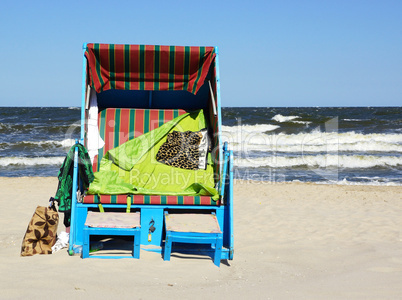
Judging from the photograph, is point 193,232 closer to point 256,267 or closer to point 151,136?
point 256,267

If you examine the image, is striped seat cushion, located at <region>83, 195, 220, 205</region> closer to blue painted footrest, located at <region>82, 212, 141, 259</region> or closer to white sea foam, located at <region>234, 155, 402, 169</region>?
blue painted footrest, located at <region>82, 212, 141, 259</region>

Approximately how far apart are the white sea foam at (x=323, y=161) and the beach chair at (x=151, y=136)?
7544 millimetres

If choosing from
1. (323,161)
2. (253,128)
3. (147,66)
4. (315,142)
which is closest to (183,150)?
(147,66)

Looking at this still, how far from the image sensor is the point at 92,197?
15.0ft

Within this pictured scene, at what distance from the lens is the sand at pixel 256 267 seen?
3590 millimetres

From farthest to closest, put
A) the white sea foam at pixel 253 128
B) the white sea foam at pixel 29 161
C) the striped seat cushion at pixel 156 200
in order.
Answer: the white sea foam at pixel 253 128 < the white sea foam at pixel 29 161 < the striped seat cushion at pixel 156 200

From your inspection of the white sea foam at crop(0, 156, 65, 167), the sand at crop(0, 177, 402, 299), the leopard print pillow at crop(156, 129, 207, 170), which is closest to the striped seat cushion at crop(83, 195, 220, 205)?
the sand at crop(0, 177, 402, 299)

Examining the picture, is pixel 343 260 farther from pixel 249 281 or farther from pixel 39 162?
pixel 39 162

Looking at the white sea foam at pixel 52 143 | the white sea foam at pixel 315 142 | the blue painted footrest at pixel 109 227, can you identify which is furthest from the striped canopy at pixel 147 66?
the white sea foam at pixel 52 143

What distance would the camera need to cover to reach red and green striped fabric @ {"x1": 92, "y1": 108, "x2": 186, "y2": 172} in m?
6.17

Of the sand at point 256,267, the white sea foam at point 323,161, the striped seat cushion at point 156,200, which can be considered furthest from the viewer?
the white sea foam at point 323,161

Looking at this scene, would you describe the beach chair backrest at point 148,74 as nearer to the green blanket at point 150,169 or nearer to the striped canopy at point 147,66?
the striped canopy at point 147,66

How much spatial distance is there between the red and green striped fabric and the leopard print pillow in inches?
12.0

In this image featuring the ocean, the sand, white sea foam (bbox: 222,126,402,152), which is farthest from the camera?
white sea foam (bbox: 222,126,402,152)
